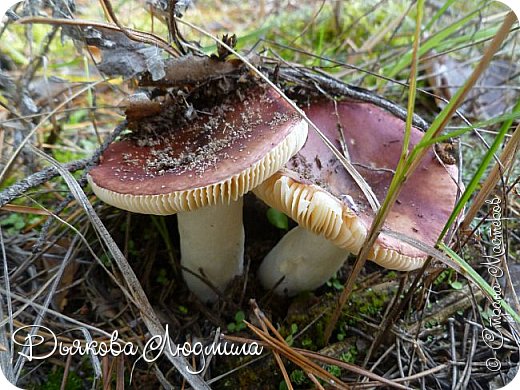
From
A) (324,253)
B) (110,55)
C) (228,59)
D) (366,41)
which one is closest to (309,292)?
(324,253)

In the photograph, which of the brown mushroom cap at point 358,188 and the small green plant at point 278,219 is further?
the small green plant at point 278,219

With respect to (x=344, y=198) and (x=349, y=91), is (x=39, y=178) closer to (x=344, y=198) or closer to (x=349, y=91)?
(x=344, y=198)

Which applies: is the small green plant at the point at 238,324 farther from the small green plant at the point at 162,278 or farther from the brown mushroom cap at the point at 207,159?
the brown mushroom cap at the point at 207,159

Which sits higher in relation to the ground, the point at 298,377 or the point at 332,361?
the point at 332,361

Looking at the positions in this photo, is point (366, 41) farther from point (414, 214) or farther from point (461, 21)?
point (414, 214)

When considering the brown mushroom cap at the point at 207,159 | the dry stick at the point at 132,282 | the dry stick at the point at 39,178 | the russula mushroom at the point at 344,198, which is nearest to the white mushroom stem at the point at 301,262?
the russula mushroom at the point at 344,198

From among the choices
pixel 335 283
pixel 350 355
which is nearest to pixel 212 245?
pixel 335 283
